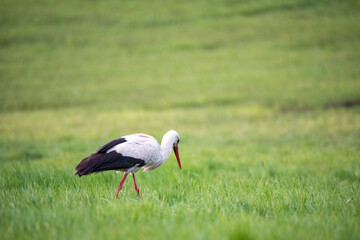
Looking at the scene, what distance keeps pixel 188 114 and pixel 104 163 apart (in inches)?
412

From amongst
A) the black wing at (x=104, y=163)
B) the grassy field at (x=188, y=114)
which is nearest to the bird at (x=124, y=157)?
Answer: the black wing at (x=104, y=163)

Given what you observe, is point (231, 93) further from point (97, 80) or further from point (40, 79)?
point (40, 79)

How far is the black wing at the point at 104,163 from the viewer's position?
425cm

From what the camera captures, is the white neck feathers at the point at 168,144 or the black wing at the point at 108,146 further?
the white neck feathers at the point at 168,144

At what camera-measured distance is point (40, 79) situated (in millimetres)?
21625

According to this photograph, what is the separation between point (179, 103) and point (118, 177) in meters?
11.5

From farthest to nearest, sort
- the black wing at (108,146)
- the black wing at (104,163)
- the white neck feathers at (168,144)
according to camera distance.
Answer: the white neck feathers at (168,144) < the black wing at (108,146) < the black wing at (104,163)

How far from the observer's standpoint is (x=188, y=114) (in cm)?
1472

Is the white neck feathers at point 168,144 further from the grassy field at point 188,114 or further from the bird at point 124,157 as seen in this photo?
the grassy field at point 188,114

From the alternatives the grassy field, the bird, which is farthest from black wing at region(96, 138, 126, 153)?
the grassy field

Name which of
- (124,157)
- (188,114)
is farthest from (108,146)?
(188,114)

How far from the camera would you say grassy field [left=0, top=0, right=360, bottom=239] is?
336 centimetres

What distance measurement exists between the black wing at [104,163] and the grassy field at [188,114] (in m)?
0.29

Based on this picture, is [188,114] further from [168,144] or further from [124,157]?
[124,157]
